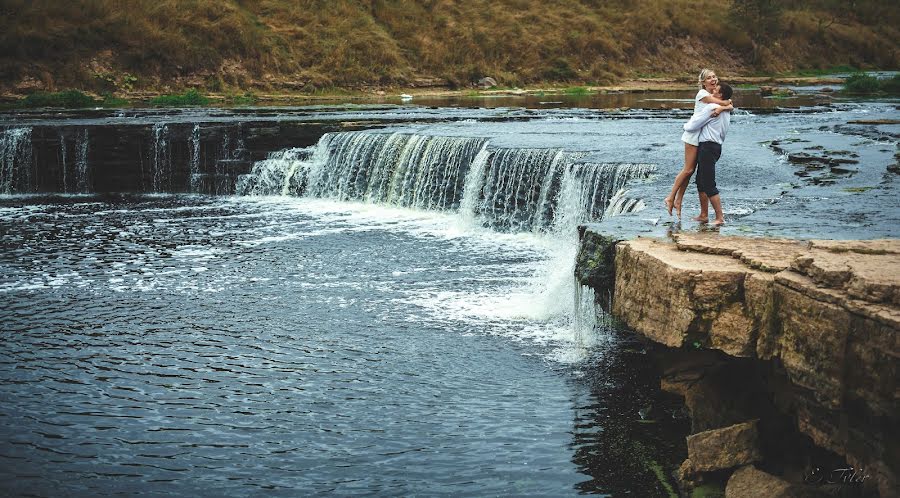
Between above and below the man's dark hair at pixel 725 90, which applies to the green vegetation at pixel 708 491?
below

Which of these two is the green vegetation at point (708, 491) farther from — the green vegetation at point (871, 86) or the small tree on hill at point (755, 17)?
the small tree on hill at point (755, 17)

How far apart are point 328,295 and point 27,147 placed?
1455 centimetres

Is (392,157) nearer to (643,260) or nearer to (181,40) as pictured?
(643,260)

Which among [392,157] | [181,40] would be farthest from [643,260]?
[181,40]

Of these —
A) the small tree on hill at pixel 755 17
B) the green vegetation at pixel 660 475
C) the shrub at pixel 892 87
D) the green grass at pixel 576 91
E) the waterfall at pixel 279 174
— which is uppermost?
the small tree on hill at pixel 755 17

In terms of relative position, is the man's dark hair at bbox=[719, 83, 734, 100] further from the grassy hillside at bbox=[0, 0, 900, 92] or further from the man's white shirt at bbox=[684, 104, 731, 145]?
the grassy hillside at bbox=[0, 0, 900, 92]

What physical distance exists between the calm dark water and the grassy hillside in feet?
77.2

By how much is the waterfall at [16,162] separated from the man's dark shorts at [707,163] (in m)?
18.9

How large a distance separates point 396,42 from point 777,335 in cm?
4040

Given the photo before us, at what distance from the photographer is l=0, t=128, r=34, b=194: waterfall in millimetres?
23641

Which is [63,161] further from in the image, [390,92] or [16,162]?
[390,92]

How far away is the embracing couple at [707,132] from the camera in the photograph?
10.3 metres

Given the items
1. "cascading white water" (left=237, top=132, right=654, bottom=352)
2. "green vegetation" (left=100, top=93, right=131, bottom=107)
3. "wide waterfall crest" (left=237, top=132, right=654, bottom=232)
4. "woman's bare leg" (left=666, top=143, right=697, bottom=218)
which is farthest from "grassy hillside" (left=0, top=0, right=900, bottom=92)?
"woman's bare leg" (left=666, top=143, right=697, bottom=218)

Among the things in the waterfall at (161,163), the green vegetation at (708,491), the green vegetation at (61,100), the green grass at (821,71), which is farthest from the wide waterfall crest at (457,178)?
the green grass at (821,71)
